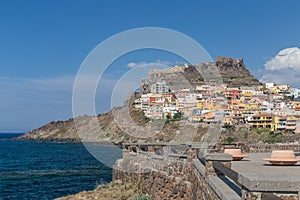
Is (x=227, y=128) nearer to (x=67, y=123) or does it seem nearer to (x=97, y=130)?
(x=97, y=130)

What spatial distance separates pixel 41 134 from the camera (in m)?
149

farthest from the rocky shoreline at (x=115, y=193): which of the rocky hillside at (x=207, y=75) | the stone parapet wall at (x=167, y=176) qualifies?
the rocky hillside at (x=207, y=75)

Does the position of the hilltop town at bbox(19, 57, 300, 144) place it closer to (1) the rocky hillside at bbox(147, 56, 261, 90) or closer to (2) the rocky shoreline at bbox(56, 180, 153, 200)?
(1) the rocky hillside at bbox(147, 56, 261, 90)

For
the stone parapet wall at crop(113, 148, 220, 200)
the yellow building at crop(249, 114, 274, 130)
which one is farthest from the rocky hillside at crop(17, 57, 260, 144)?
the stone parapet wall at crop(113, 148, 220, 200)

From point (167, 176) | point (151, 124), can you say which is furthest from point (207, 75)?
point (167, 176)

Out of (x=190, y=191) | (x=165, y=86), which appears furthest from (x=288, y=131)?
(x=190, y=191)

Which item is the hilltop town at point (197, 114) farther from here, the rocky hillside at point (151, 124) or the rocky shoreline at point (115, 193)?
the rocky shoreline at point (115, 193)

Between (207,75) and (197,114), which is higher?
(207,75)

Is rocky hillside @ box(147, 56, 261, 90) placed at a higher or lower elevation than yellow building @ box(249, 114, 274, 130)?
higher

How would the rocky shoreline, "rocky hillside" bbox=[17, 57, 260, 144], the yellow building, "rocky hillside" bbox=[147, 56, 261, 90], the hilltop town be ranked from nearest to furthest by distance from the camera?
the rocky shoreline
"rocky hillside" bbox=[17, 57, 260, 144]
the hilltop town
the yellow building
"rocky hillside" bbox=[147, 56, 261, 90]

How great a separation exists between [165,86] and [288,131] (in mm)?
42710

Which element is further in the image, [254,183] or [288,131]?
[288,131]

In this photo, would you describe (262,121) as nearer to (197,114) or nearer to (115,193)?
(197,114)

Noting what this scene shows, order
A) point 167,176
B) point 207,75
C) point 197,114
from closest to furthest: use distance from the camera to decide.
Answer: point 167,176 → point 197,114 → point 207,75
